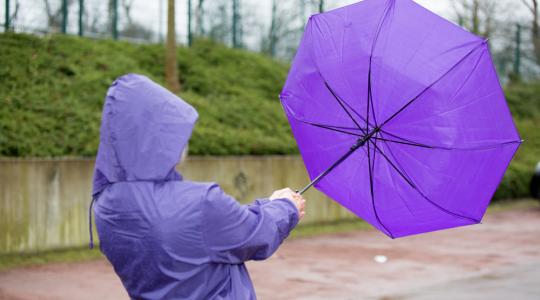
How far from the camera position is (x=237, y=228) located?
2438 millimetres

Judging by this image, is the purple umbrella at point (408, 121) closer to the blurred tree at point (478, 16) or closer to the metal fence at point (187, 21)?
the metal fence at point (187, 21)

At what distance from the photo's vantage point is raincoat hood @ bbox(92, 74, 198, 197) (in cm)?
242

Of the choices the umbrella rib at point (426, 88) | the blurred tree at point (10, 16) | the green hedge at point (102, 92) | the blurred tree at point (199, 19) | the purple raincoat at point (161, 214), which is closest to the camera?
the purple raincoat at point (161, 214)

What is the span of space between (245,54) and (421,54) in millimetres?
14507

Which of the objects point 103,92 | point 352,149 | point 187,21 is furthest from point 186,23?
point 352,149

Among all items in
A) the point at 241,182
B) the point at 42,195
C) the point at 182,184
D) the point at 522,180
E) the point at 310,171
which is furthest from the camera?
the point at 522,180

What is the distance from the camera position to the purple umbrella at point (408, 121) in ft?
12.3

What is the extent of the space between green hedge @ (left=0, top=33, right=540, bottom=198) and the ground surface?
2.06 metres

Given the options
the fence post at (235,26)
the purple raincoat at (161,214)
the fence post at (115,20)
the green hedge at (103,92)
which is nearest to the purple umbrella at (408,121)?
the purple raincoat at (161,214)

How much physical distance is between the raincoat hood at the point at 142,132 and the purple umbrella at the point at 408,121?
1357 millimetres

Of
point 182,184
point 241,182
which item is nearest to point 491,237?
point 241,182

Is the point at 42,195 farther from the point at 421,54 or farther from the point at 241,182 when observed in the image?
the point at 421,54

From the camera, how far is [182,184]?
243 centimetres

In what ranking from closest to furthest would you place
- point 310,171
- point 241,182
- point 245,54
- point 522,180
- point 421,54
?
1. point 421,54
2. point 310,171
3. point 241,182
4. point 245,54
5. point 522,180
